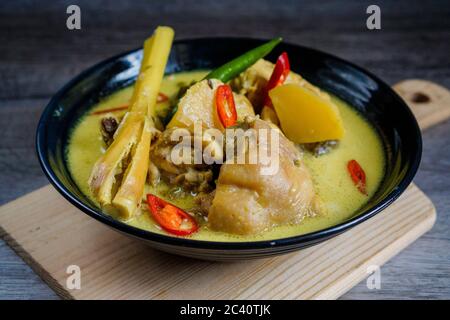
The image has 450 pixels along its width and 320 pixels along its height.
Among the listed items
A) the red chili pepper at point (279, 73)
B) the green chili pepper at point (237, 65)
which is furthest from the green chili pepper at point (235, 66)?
the red chili pepper at point (279, 73)

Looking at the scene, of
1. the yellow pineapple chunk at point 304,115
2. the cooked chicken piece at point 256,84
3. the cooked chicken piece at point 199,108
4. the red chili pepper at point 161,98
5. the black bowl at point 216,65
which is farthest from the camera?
the red chili pepper at point 161,98

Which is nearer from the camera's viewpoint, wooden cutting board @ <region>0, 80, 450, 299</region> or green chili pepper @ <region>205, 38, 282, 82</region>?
wooden cutting board @ <region>0, 80, 450, 299</region>

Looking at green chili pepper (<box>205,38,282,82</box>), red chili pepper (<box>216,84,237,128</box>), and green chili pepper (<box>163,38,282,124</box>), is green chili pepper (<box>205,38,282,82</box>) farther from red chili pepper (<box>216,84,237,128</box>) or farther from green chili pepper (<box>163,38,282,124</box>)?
red chili pepper (<box>216,84,237,128</box>)

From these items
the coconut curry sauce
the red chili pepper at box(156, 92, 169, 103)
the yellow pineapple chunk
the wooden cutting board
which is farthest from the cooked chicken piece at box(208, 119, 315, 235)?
the red chili pepper at box(156, 92, 169, 103)

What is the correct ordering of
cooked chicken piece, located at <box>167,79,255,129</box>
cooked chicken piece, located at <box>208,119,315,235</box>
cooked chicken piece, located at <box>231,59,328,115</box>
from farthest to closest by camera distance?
cooked chicken piece, located at <box>231,59,328,115</box>
cooked chicken piece, located at <box>167,79,255,129</box>
cooked chicken piece, located at <box>208,119,315,235</box>

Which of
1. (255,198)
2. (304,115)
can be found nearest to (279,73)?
(304,115)

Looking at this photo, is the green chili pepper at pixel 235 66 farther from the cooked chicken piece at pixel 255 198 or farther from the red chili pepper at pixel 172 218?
the cooked chicken piece at pixel 255 198
